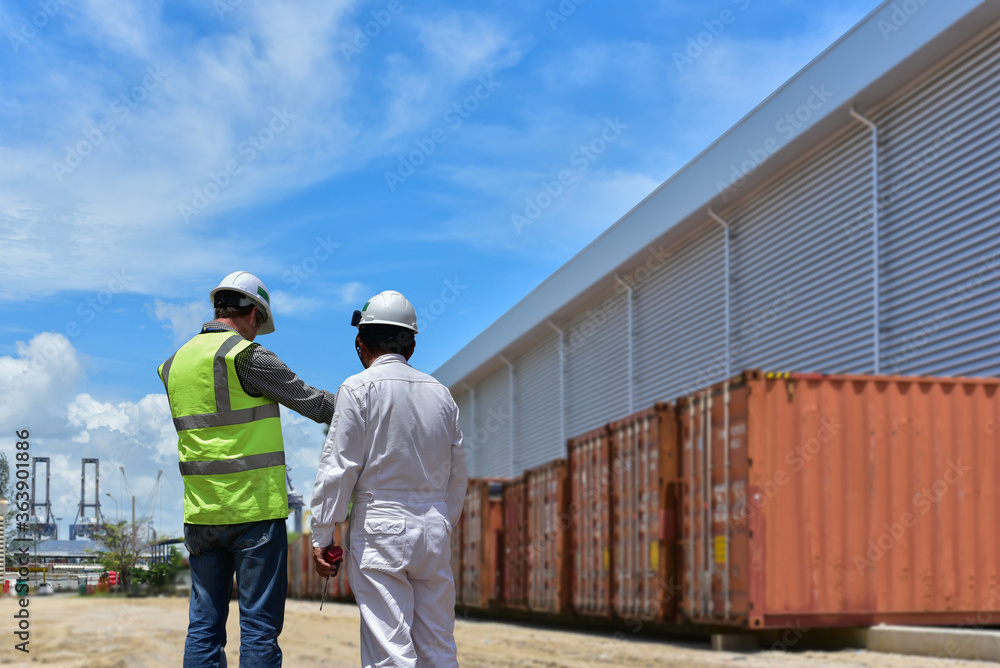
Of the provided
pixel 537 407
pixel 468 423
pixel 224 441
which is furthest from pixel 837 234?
pixel 468 423

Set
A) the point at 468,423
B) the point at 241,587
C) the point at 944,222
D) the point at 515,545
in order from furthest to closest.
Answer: the point at 468,423, the point at 515,545, the point at 944,222, the point at 241,587

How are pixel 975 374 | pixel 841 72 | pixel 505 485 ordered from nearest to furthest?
pixel 975 374 < pixel 841 72 < pixel 505 485

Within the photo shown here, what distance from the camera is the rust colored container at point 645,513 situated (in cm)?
1226

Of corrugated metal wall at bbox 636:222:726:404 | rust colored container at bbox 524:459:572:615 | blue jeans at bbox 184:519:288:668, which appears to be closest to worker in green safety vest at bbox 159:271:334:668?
blue jeans at bbox 184:519:288:668

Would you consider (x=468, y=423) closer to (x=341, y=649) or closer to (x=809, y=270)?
(x=809, y=270)

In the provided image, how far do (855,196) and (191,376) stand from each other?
13.4 meters

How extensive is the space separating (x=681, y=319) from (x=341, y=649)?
11463mm

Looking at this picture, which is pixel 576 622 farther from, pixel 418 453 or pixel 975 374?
pixel 418 453

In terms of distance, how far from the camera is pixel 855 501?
10.6 meters

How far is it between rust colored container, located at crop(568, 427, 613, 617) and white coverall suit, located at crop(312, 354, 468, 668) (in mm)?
10451

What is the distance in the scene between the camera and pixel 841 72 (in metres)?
15.1

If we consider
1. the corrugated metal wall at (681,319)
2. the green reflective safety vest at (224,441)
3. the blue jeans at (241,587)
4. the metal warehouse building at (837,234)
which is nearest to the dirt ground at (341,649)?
the metal warehouse building at (837,234)

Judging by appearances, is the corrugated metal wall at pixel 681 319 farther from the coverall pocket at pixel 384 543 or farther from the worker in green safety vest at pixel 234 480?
the coverall pocket at pixel 384 543

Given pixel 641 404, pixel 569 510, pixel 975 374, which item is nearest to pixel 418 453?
pixel 975 374
